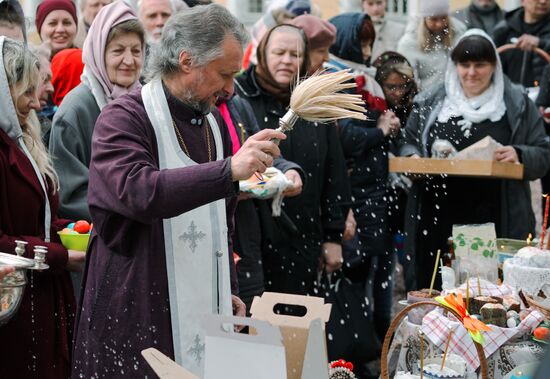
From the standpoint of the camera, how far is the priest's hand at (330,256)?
18.2ft

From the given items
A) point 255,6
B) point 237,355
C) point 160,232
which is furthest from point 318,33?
point 255,6

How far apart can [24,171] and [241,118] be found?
1.40 metres

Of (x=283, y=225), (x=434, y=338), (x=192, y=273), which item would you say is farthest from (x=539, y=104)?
(x=192, y=273)

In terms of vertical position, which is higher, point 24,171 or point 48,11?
point 48,11

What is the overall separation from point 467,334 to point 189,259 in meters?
1.05

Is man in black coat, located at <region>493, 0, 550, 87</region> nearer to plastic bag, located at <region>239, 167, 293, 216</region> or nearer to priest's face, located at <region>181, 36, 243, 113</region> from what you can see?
plastic bag, located at <region>239, 167, 293, 216</region>

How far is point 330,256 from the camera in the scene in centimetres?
557

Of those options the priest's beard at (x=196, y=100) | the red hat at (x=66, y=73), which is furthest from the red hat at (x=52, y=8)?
the priest's beard at (x=196, y=100)

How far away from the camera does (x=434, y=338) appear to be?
3430mm

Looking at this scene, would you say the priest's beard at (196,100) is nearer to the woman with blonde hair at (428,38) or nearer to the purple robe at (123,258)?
the purple robe at (123,258)

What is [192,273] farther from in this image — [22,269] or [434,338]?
[434,338]

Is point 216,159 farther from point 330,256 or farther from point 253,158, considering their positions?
point 330,256

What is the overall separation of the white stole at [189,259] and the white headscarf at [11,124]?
31.7 inches

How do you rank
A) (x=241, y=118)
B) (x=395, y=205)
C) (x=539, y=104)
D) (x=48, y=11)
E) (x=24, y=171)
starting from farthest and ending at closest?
(x=539, y=104), (x=395, y=205), (x=48, y=11), (x=241, y=118), (x=24, y=171)
